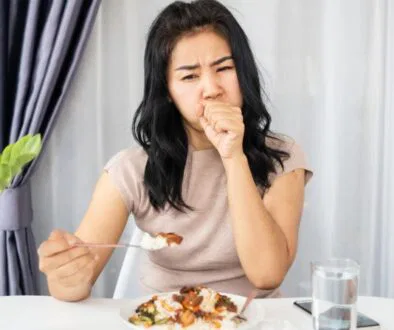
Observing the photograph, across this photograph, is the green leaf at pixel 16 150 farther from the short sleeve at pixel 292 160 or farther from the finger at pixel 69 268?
the short sleeve at pixel 292 160

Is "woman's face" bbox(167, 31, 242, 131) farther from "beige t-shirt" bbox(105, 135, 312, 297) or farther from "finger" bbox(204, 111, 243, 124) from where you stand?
"beige t-shirt" bbox(105, 135, 312, 297)

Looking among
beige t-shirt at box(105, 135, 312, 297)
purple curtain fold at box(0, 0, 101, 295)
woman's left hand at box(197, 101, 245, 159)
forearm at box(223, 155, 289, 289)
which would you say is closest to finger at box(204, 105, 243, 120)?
woman's left hand at box(197, 101, 245, 159)

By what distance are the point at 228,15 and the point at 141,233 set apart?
64 cm

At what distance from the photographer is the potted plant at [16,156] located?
1087mm

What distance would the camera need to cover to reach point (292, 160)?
178 cm

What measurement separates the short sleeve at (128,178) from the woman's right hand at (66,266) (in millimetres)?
316

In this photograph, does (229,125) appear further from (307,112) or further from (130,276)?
(307,112)

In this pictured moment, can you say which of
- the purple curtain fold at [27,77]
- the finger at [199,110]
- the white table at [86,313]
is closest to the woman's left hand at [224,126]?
the finger at [199,110]

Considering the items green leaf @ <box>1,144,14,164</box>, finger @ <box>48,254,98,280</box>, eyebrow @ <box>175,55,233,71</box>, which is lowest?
finger @ <box>48,254,98,280</box>

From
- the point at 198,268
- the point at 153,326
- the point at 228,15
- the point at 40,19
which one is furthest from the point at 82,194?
the point at 153,326

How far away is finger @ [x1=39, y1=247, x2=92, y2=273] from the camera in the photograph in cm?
139

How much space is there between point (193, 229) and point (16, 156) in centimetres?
74

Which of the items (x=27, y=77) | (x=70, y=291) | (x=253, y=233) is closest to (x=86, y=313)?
(x=70, y=291)

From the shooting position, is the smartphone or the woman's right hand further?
the woman's right hand
